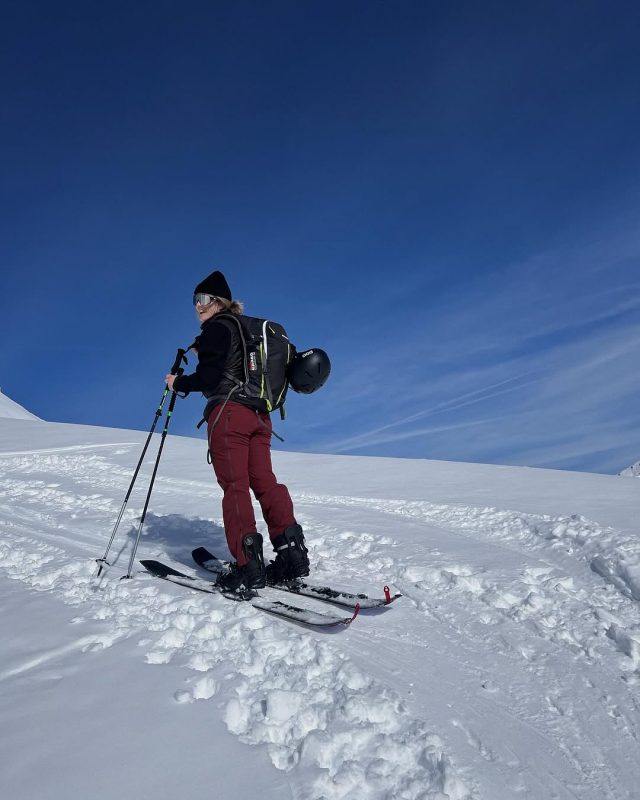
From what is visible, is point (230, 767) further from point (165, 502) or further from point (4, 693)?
point (165, 502)

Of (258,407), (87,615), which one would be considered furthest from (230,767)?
(258,407)

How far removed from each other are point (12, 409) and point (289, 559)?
81.0 meters

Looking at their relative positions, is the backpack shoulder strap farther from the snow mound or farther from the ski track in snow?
the snow mound

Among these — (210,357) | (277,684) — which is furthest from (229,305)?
(277,684)

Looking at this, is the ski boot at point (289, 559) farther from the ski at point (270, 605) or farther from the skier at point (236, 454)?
the ski at point (270, 605)

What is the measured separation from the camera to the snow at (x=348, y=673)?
6.65 feet

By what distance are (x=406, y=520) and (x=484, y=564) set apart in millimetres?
1968

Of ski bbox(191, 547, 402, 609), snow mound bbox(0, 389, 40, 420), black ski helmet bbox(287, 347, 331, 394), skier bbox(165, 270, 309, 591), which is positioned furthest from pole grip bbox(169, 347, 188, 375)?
snow mound bbox(0, 389, 40, 420)

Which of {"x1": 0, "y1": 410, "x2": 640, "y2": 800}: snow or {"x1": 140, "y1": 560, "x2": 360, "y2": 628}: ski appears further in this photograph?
{"x1": 140, "y1": 560, "x2": 360, "y2": 628}: ski

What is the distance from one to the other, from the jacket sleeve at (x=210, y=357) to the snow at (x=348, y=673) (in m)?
1.67

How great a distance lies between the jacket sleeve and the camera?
436 cm

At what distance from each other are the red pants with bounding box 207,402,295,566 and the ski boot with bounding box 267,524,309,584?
7 cm

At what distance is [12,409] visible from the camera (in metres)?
72.9

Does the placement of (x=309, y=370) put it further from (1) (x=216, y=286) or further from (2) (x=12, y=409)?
(2) (x=12, y=409)
